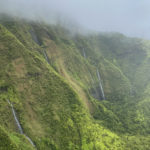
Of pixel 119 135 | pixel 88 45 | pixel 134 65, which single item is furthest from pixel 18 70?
pixel 134 65

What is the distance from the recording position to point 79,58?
141 metres

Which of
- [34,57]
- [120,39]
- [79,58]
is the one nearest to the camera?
[34,57]

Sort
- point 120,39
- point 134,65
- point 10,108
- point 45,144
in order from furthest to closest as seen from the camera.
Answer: point 120,39 → point 134,65 → point 10,108 → point 45,144

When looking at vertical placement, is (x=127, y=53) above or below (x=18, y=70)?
below

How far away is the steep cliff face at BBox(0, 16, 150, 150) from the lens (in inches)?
2876

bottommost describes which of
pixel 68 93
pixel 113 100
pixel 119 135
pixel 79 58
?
pixel 119 135

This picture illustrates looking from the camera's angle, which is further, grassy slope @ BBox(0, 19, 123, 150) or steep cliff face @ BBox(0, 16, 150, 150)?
steep cliff face @ BBox(0, 16, 150, 150)

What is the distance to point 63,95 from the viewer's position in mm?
91188

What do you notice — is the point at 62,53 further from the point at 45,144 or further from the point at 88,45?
the point at 45,144

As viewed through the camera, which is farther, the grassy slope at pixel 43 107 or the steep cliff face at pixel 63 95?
the steep cliff face at pixel 63 95

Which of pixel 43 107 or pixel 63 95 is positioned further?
pixel 63 95

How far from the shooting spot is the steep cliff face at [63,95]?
240 ft

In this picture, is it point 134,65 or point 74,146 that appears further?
point 134,65

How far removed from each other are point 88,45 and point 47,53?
61.9 m
